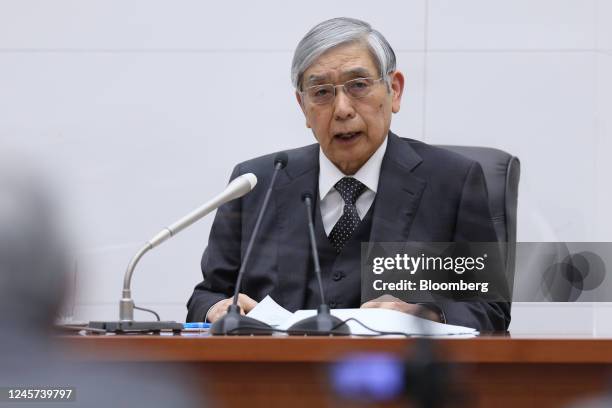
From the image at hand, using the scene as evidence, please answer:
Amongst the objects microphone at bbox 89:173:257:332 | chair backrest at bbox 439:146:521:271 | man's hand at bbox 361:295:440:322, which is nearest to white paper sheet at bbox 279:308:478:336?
man's hand at bbox 361:295:440:322

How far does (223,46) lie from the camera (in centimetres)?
313

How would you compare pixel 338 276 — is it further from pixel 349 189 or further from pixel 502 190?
pixel 502 190

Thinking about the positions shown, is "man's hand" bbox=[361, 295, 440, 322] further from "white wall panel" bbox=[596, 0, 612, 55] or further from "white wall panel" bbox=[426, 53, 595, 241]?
"white wall panel" bbox=[596, 0, 612, 55]

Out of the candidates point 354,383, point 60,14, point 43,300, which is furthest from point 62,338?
point 60,14

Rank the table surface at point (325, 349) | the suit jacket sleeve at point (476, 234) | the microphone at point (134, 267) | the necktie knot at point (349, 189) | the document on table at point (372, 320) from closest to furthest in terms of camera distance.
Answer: the table surface at point (325, 349)
the document on table at point (372, 320)
the microphone at point (134, 267)
the suit jacket sleeve at point (476, 234)
the necktie knot at point (349, 189)

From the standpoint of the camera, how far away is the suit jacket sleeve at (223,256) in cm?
231

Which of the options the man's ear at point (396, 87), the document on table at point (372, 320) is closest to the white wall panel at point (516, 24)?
the man's ear at point (396, 87)

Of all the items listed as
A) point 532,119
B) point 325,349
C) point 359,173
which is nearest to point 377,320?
point 325,349

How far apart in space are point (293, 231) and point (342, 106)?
12.6 inches

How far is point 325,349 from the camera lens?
128 cm

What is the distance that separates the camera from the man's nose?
2314 millimetres

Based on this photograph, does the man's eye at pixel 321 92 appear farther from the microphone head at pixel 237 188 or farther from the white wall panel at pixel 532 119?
the white wall panel at pixel 532 119

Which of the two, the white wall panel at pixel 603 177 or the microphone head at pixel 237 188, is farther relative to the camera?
the white wall panel at pixel 603 177

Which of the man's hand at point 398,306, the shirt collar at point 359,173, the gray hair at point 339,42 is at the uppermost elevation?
the gray hair at point 339,42
